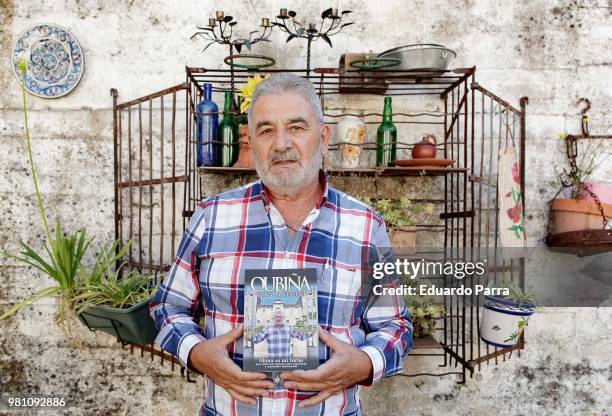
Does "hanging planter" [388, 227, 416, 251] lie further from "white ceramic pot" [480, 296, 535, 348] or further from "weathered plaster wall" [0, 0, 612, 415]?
"weathered plaster wall" [0, 0, 612, 415]

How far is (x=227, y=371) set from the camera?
3.05 feet

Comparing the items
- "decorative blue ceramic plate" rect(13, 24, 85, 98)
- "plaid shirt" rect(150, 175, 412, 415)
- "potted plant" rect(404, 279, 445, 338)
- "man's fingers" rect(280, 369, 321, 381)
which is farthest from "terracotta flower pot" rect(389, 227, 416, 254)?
"decorative blue ceramic plate" rect(13, 24, 85, 98)

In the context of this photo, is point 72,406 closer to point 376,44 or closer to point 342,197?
point 342,197

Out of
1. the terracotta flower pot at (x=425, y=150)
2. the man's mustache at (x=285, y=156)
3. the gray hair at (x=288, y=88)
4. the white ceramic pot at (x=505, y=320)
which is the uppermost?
the gray hair at (x=288, y=88)

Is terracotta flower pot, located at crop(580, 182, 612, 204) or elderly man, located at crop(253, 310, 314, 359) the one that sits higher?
terracotta flower pot, located at crop(580, 182, 612, 204)

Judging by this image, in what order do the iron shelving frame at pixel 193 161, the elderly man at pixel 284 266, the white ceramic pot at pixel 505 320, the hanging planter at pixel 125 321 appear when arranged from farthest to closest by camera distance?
the iron shelving frame at pixel 193 161 → the white ceramic pot at pixel 505 320 → the hanging planter at pixel 125 321 → the elderly man at pixel 284 266

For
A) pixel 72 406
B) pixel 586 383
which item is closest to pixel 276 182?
pixel 72 406

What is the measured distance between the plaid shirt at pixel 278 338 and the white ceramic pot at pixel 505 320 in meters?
1.16

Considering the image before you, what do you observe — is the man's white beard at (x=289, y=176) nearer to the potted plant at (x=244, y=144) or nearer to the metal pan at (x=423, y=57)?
the potted plant at (x=244, y=144)

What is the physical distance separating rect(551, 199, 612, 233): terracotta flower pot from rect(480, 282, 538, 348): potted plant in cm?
38

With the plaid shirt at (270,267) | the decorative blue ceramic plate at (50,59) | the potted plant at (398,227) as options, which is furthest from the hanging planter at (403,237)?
the decorative blue ceramic plate at (50,59)

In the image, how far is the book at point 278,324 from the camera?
87 cm

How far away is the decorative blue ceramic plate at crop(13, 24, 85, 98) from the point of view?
1.95 metres

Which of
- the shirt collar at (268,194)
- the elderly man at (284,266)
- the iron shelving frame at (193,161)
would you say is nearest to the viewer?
the elderly man at (284,266)
